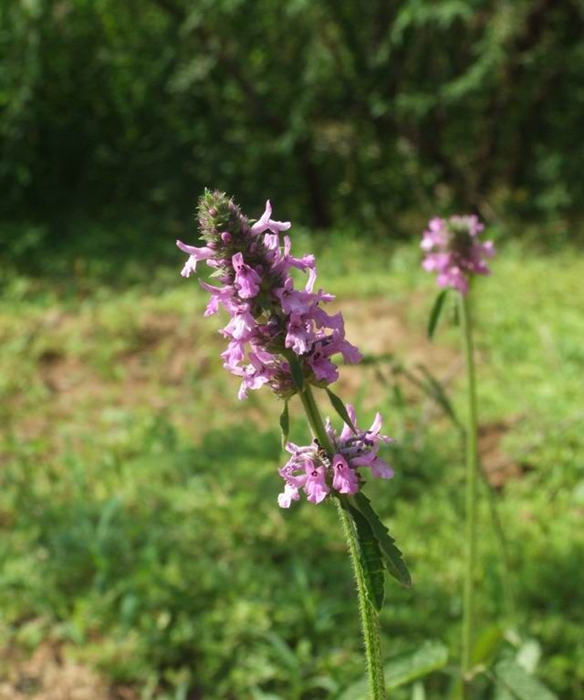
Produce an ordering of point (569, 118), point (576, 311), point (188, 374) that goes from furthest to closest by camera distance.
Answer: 1. point (569, 118)
2. point (576, 311)
3. point (188, 374)

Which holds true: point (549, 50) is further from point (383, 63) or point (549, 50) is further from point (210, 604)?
point (210, 604)

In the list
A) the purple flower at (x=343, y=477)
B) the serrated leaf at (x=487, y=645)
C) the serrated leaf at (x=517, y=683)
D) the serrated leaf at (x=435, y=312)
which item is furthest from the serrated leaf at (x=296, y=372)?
the serrated leaf at (x=487, y=645)

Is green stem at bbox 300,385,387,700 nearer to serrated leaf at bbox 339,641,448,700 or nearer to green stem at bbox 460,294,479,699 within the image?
serrated leaf at bbox 339,641,448,700

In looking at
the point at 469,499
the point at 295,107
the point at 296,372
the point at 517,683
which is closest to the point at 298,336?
the point at 296,372

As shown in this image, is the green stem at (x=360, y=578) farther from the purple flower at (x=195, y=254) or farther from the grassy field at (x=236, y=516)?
the grassy field at (x=236, y=516)

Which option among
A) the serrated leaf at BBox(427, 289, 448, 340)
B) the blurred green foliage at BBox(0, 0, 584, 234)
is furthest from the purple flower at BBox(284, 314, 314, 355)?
the blurred green foliage at BBox(0, 0, 584, 234)

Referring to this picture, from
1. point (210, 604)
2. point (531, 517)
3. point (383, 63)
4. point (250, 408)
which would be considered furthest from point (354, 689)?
point (383, 63)

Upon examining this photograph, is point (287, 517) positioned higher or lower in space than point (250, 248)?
higher

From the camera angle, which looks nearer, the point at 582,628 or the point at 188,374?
the point at 582,628
